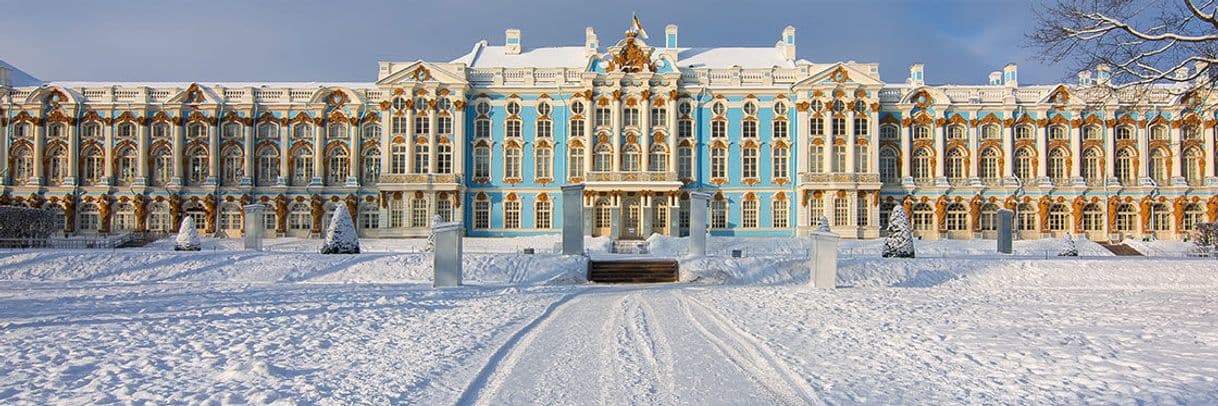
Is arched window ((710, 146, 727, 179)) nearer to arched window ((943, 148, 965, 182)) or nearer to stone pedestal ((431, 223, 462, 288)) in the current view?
arched window ((943, 148, 965, 182))

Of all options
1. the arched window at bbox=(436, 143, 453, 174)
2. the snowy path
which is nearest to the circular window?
the arched window at bbox=(436, 143, 453, 174)

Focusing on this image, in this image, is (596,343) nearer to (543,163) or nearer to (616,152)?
(616,152)

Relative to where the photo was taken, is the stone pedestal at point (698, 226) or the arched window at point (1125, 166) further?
the arched window at point (1125, 166)

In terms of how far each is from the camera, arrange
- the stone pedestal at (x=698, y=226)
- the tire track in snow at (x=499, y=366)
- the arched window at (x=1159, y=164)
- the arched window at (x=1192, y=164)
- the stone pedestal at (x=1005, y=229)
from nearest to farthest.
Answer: the tire track in snow at (x=499, y=366), the stone pedestal at (x=698, y=226), the stone pedestal at (x=1005, y=229), the arched window at (x=1192, y=164), the arched window at (x=1159, y=164)

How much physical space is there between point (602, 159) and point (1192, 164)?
32.8 metres

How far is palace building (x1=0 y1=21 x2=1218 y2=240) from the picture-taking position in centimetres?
4316

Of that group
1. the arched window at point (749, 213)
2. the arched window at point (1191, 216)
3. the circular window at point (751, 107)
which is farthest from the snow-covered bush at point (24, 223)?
the arched window at point (1191, 216)

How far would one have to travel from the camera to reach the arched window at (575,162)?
44.2 m

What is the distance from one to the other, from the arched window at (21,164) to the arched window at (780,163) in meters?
41.6

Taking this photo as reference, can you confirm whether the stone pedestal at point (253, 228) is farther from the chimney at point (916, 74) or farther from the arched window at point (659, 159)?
the chimney at point (916, 74)

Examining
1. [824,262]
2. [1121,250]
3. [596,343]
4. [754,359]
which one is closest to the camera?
[754,359]

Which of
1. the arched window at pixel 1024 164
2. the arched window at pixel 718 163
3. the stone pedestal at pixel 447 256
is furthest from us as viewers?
the arched window at pixel 1024 164

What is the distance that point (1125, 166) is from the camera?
1763 inches

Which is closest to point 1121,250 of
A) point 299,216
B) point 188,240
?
point 188,240
